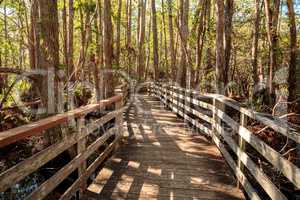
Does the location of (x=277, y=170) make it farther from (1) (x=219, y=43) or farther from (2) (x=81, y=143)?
(1) (x=219, y=43)

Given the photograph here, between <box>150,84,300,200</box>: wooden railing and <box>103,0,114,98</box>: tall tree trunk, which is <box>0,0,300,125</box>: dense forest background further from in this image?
<box>150,84,300,200</box>: wooden railing

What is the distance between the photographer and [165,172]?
5.16m

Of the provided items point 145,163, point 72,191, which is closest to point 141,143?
point 145,163

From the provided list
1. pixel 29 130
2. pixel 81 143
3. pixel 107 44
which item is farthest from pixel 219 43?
pixel 29 130

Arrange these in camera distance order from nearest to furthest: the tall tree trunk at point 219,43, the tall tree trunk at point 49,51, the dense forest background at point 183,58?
the tall tree trunk at point 49,51, the dense forest background at point 183,58, the tall tree trunk at point 219,43

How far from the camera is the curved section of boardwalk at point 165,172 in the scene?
4336 millimetres

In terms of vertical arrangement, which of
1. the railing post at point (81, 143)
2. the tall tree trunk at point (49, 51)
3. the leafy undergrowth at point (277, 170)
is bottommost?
the leafy undergrowth at point (277, 170)

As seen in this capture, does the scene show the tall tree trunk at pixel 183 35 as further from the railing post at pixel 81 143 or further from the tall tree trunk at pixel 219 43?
the railing post at pixel 81 143

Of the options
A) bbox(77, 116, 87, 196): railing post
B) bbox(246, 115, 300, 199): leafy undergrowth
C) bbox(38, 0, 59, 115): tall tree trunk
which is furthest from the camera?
bbox(246, 115, 300, 199): leafy undergrowth

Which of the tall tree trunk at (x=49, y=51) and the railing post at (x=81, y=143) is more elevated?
the tall tree trunk at (x=49, y=51)

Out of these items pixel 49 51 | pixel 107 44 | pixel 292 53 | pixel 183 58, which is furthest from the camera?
pixel 183 58

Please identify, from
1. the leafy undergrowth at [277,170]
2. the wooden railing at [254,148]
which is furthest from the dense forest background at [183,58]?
the wooden railing at [254,148]

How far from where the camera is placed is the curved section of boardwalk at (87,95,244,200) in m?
4.34

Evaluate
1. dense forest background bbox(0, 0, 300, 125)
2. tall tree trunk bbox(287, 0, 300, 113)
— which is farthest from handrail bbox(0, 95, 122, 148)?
tall tree trunk bbox(287, 0, 300, 113)
